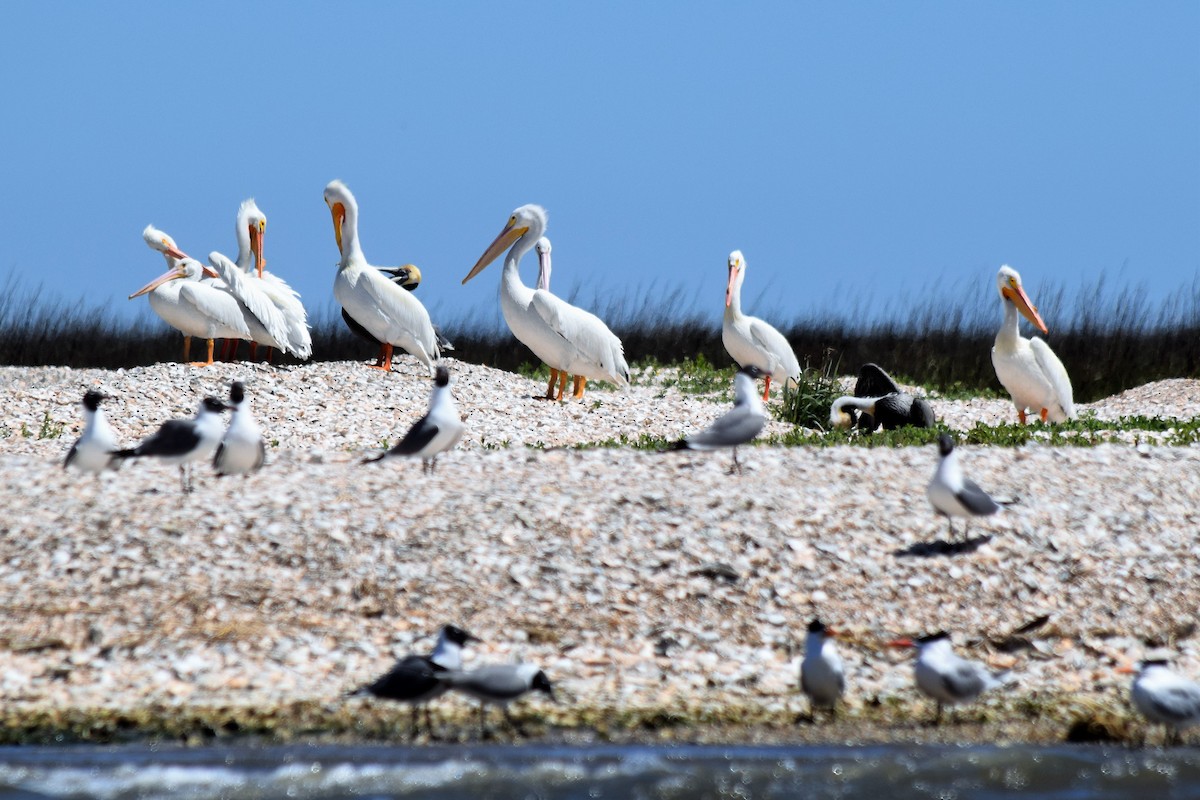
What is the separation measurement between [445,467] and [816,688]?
3976 mm

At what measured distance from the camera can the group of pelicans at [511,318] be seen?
14969 mm

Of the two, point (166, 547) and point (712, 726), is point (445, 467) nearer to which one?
point (166, 547)

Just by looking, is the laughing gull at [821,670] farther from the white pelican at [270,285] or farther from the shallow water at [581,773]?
the white pelican at [270,285]

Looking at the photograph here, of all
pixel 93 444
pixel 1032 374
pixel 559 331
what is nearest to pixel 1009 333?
pixel 1032 374

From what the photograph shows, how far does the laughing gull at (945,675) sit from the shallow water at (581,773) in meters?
0.25

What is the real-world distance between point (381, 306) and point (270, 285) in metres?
3.27

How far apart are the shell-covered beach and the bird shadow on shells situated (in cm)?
3

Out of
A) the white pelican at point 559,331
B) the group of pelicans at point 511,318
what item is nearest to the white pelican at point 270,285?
the group of pelicans at point 511,318

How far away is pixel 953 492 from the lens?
Result: 8.27m

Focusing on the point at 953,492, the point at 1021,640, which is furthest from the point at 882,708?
the point at 953,492

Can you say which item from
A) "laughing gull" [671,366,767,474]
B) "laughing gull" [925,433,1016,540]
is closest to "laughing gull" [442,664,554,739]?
"laughing gull" [925,433,1016,540]

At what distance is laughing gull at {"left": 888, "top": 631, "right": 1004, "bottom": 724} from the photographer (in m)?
6.68

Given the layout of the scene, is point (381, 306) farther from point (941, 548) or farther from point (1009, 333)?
point (941, 548)

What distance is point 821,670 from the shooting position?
6.66m
